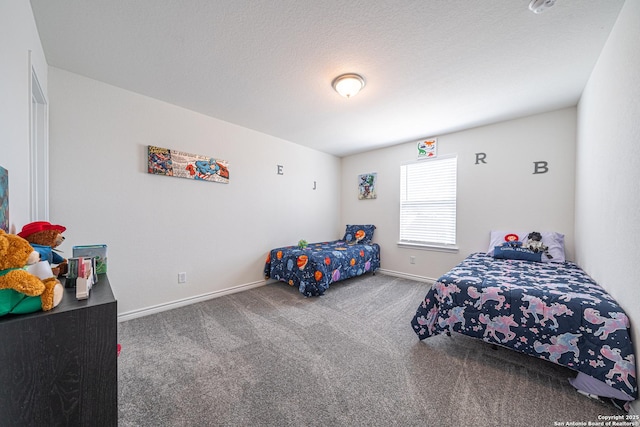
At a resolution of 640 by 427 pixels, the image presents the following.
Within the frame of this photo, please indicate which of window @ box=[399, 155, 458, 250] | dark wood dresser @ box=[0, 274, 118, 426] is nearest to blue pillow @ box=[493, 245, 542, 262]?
window @ box=[399, 155, 458, 250]

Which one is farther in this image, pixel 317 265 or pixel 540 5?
pixel 317 265

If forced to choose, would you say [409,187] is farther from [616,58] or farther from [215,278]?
[215,278]

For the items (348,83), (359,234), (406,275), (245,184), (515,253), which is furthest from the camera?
(359,234)

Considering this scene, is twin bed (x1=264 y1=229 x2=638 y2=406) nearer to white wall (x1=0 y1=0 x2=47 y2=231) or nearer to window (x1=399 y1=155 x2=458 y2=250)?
window (x1=399 y1=155 x2=458 y2=250)

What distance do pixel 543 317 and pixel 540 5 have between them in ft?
6.34

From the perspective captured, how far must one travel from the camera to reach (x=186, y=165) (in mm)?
2836

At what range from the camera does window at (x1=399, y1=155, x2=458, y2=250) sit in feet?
11.9

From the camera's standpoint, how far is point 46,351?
72cm

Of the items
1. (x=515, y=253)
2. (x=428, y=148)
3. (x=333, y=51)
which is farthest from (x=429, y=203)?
(x=333, y=51)

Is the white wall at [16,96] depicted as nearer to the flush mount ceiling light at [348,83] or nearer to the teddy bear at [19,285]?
the teddy bear at [19,285]

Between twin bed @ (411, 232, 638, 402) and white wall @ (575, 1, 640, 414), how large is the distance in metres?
0.09

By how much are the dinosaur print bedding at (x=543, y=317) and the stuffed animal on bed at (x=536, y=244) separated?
A: 47cm

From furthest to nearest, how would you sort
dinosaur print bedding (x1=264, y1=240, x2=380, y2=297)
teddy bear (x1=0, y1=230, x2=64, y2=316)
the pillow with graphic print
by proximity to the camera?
the pillow with graphic print < dinosaur print bedding (x1=264, y1=240, x2=380, y2=297) < teddy bear (x1=0, y1=230, x2=64, y2=316)

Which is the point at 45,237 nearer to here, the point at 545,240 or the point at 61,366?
the point at 61,366
